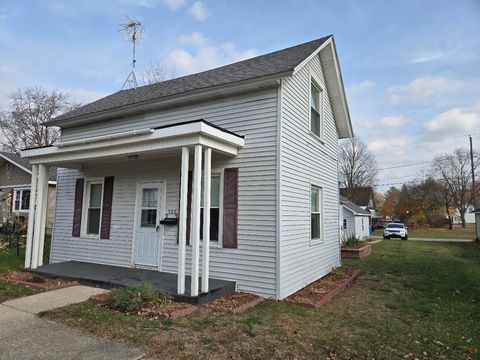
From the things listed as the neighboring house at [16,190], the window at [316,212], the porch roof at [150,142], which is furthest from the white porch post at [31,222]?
the neighboring house at [16,190]

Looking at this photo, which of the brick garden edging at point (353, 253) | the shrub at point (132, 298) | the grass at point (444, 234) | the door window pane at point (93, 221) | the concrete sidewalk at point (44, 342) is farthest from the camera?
the grass at point (444, 234)

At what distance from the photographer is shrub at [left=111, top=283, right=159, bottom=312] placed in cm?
515

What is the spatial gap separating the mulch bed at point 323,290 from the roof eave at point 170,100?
14.7ft

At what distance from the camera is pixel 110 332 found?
427cm

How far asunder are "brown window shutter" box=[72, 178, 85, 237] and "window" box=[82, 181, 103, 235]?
0.47 feet

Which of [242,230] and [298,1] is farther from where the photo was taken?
[298,1]

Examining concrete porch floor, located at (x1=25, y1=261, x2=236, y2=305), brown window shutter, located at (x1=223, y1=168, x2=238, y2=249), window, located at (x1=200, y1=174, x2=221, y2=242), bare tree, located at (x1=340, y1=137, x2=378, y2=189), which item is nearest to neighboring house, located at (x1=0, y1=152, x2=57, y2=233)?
concrete porch floor, located at (x1=25, y1=261, x2=236, y2=305)

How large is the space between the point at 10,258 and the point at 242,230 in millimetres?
8214

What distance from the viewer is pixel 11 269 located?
8.52 metres

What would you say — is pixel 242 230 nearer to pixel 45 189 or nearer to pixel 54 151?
pixel 54 151

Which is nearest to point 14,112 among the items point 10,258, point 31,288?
point 10,258

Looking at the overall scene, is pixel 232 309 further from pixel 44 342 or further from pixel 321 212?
pixel 321 212

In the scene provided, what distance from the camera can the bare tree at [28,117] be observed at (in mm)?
29672

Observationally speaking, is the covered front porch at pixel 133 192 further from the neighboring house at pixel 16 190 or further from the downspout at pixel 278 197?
the neighboring house at pixel 16 190
